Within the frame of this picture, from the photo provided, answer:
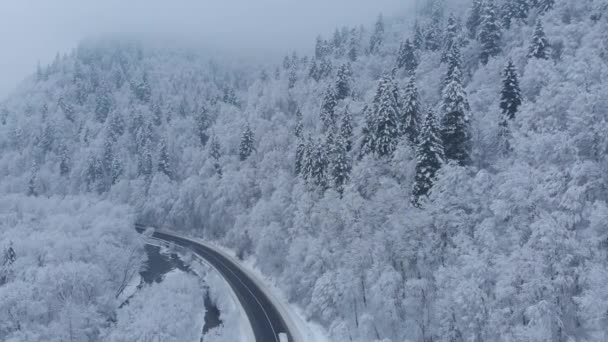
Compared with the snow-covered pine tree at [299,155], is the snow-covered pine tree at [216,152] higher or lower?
lower

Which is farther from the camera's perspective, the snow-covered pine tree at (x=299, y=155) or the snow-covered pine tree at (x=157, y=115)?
the snow-covered pine tree at (x=157, y=115)

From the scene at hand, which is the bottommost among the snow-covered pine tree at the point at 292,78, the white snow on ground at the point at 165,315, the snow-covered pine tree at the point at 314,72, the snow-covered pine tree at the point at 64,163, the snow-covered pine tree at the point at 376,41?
the snow-covered pine tree at the point at 64,163

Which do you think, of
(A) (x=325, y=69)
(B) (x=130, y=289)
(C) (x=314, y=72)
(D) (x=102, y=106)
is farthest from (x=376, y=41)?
(D) (x=102, y=106)

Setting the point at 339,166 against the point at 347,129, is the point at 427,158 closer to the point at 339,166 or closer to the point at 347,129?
the point at 339,166

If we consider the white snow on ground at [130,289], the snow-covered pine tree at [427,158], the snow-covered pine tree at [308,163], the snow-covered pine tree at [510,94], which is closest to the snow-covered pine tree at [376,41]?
the snow-covered pine tree at [308,163]

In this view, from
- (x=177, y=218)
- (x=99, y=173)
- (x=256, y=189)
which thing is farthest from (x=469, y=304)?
(x=99, y=173)

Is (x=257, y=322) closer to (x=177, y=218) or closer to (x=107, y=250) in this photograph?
(x=107, y=250)

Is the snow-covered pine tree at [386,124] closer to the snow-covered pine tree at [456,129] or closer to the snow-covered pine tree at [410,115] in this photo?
the snow-covered pine tree at [410,115]
